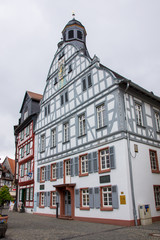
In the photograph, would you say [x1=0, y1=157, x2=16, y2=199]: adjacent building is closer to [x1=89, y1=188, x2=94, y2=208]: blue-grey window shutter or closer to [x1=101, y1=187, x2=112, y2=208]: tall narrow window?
[x1=89, y1=188, x2=94, y2=208]: blue-grey window shutter

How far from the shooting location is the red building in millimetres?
24969

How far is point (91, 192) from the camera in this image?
50.0 feet

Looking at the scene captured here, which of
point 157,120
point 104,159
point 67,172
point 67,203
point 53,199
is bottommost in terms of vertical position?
point 67,203

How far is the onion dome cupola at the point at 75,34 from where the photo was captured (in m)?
24.0

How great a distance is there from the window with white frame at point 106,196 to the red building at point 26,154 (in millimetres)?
11797

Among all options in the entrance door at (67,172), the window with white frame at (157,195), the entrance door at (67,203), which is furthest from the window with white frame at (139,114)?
the entrance door at (67,203)

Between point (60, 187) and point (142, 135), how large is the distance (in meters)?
7.93

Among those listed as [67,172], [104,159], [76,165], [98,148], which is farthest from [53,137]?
[104,159]

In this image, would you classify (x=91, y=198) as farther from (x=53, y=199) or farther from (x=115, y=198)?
(x=53, y=199)

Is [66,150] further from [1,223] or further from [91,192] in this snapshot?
[1,223]

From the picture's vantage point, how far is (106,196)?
14.3 metres

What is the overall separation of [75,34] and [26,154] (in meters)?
15.0

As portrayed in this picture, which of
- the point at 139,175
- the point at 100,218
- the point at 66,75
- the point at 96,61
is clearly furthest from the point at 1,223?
the point at 66,75

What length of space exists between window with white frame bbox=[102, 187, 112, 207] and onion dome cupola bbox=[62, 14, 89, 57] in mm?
15447
